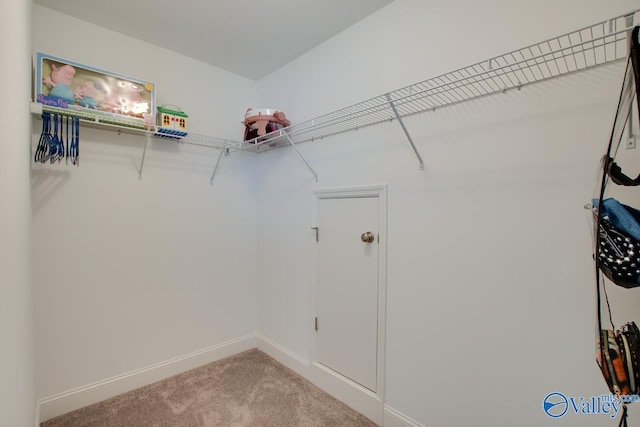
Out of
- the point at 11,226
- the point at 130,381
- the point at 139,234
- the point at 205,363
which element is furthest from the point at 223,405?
the point at 11,226

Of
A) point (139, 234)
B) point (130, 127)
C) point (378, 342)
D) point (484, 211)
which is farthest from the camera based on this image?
point (139, 234)

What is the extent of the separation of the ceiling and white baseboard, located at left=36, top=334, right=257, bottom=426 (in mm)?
2484

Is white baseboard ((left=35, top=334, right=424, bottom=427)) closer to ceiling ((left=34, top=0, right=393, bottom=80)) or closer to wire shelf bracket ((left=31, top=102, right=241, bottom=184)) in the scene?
wire shelf bracket ((left=31, top=102, right=241, bottom=184))

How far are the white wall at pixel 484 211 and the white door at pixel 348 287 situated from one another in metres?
0.14

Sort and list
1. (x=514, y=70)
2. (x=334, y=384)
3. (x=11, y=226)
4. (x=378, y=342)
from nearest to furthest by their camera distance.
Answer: (x=11, y=226)
(x=514, y=70)
(x=378, y=342)
(x=334, y=384)

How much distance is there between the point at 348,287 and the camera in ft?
6.64

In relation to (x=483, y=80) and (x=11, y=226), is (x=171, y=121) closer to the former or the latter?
(x=11, y=226)

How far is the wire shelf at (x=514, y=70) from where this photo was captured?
1018 millimetres

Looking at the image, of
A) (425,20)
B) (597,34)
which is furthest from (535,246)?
(425,20)

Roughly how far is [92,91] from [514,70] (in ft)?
8.00

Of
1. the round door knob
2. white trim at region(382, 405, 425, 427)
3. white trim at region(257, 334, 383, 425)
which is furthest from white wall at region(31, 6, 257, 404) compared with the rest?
white trim at region(382, 405, 425, 427)

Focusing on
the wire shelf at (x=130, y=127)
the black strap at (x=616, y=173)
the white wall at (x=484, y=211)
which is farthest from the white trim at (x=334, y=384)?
the wire shelf at (x=130, y=127)

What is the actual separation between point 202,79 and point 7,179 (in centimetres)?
196

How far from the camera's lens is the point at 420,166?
1614mm
